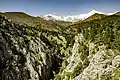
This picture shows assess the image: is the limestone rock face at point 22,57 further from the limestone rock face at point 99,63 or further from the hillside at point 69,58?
the limestone rock face at point 99,63

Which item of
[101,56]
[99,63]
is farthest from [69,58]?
[99,63]

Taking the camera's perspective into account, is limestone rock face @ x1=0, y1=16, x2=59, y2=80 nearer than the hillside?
No

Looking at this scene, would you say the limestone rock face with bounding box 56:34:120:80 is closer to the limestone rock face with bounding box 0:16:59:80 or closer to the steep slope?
the steep slope

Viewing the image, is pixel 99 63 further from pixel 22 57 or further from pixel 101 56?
pixel 22 57

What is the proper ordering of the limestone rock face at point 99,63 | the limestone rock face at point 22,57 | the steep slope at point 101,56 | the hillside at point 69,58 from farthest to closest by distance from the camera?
the limestone rock face at point 22,57, the hillside at point 69,58, the limestone rock face at point 99,63, the steep slope at point 101,56

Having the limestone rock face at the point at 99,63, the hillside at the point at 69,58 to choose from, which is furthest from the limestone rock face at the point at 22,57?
the limestone rock face at the point at 99,63

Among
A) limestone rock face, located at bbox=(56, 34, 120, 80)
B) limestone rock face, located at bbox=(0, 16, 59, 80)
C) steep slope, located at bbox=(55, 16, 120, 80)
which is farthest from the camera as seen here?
limestone rock face, located at bbox=(0, 16, 59, 80)

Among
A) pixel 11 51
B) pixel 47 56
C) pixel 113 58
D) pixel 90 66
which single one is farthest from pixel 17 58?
pixel 113 58

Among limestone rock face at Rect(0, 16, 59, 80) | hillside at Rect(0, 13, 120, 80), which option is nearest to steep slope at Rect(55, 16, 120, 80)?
hillside at Rect(0, 13, 120, 80)

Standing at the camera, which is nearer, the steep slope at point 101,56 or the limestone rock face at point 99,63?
the steep slope at point 101,56

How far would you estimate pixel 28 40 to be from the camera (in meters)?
93.4

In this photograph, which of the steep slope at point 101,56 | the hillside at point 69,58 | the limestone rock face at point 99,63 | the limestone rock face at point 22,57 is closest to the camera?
the steep slope at point 101,56

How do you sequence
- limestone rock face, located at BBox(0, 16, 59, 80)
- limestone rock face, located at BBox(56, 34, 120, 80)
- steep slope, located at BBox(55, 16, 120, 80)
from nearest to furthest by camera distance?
steep slope, located at BBox(55, 16, 120, 80) → limestone rock face, located at BBox(56, 34, 120, 80) → limestone rock face, located at BBox(0, 16, 59, 80)

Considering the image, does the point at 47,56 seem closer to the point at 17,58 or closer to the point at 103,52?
the point at 17,58
